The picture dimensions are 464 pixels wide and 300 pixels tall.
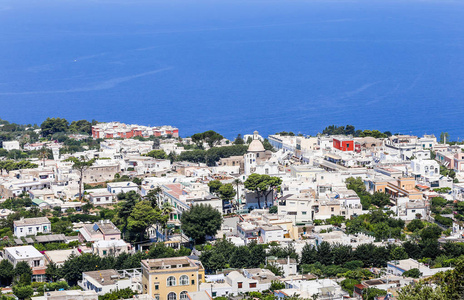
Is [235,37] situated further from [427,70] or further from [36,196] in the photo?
[36,196]

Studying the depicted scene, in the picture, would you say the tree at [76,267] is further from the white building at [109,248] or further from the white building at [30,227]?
the white building at [30,227]

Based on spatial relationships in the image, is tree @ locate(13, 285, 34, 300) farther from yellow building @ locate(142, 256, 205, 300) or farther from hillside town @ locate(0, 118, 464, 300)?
yellow building @ locate(142, 256, 205, 300)

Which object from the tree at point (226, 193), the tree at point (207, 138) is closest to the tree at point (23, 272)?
the tree at point (226, 193)

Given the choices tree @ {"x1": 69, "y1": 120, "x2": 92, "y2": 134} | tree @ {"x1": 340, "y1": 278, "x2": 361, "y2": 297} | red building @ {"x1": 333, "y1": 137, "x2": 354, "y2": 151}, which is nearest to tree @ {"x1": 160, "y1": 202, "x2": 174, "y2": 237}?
tree @ {"x1": 340, "y1": 278, "x2": 361, "y2": 297}

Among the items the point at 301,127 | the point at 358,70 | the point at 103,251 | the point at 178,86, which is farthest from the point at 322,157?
the point at 358,70

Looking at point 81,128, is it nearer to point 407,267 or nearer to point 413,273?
point 407,267

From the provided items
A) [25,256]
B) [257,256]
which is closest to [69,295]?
[25,256]
